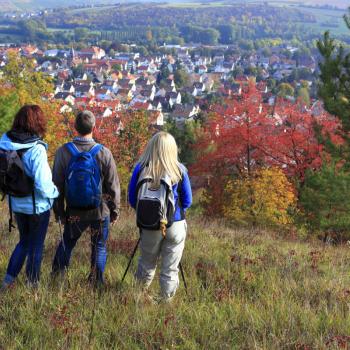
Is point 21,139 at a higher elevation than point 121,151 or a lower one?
higher

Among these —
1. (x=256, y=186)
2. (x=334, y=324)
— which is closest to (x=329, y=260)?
(x=334, y=324)

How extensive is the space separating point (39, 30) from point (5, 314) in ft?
606

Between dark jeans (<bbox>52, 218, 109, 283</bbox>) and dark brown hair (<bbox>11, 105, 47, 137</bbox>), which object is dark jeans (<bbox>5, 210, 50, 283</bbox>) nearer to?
dark jeans (<bbox>52, 218, 109, 283</bbox>)

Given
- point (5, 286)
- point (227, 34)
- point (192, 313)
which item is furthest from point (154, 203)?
point (227, 34)

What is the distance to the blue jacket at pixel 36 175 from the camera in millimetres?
3471

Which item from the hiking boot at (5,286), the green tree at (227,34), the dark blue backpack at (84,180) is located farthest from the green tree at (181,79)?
the hiking boot at (5,286)

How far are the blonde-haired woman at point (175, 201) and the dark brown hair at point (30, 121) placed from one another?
2.61ft

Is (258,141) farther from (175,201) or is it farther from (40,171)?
(40,171)

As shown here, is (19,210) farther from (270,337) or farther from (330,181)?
(330,181)

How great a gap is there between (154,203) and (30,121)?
110cm

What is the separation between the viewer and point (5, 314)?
310cm

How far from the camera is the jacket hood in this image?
11.3 ft

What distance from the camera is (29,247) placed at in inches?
145

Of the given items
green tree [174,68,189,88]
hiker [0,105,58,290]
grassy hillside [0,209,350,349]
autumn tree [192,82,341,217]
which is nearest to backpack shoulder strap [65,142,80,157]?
hiker [0,105,58,290]
